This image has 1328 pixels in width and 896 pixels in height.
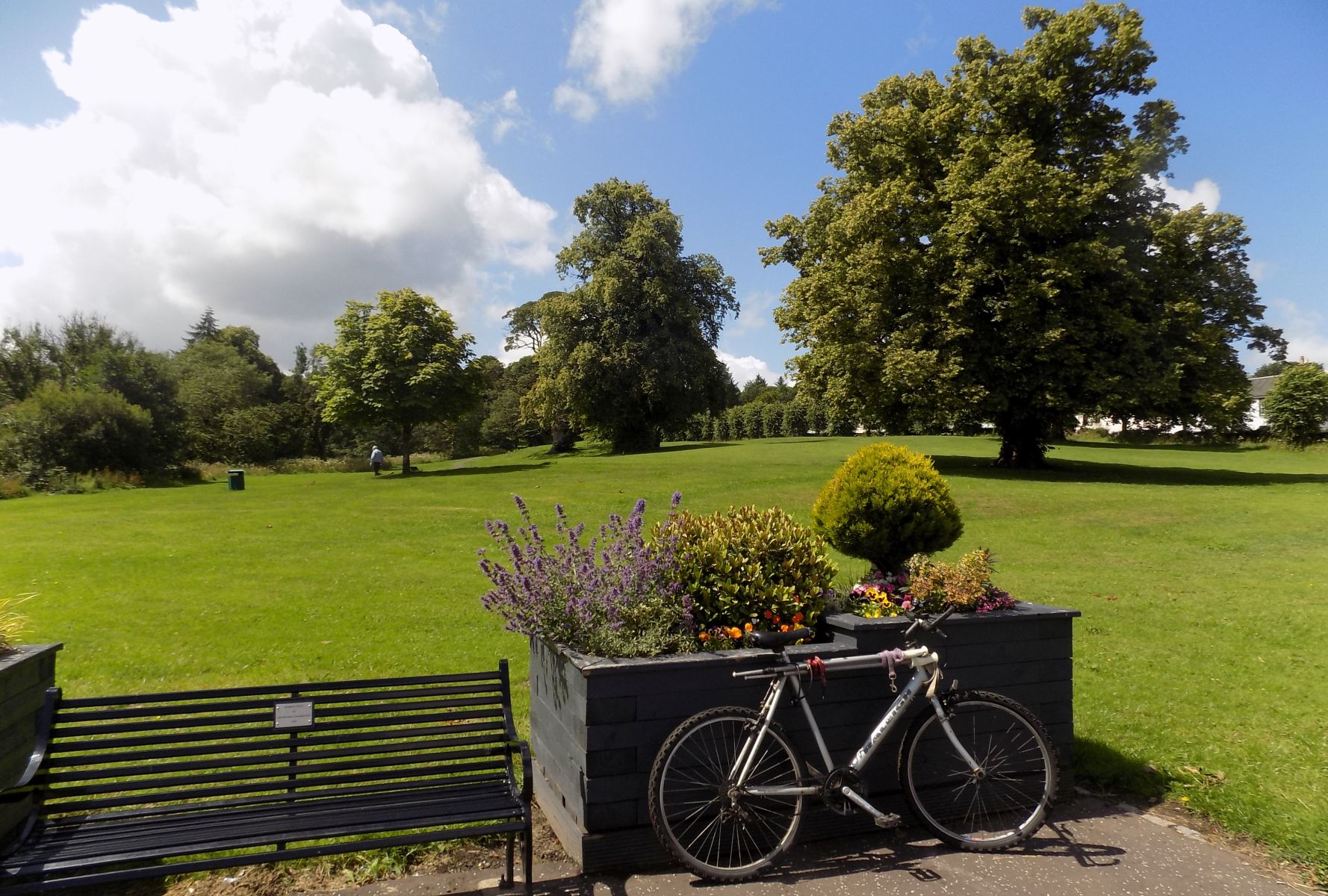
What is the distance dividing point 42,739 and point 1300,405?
2442 inches

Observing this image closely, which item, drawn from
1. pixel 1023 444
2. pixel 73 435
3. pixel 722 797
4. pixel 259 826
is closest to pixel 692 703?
pixel 722 797

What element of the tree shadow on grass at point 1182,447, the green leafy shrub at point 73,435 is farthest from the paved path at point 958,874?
the tree shadow on grass at point 1182,447

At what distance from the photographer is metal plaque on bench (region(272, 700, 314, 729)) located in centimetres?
364

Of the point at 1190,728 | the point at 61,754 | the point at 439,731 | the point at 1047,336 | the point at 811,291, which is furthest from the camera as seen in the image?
the point at 811,291

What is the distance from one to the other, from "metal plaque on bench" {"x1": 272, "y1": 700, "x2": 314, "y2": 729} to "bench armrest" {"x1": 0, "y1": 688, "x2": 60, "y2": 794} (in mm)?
896

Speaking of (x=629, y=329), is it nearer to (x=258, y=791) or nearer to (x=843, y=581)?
(x=843, y=581)

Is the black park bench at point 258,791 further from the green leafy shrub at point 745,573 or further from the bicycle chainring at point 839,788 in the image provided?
the bicycle chainring at point 839,788

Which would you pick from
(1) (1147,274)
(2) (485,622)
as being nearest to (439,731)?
(2) (485,622)

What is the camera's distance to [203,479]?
3741 cm

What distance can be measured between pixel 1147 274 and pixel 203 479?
138 feet

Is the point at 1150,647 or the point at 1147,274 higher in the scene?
the point at 1147,274

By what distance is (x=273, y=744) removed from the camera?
11.9 ft

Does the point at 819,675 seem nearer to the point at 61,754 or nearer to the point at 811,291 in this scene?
the point at 61,754

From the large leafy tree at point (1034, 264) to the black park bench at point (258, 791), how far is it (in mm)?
23575
